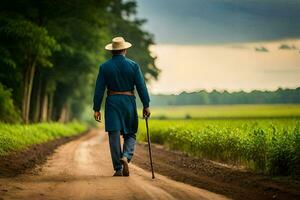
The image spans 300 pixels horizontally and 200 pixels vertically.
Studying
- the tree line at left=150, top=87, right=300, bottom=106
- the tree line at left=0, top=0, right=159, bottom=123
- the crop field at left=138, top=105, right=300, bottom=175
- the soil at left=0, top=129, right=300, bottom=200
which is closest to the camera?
the soil at left=0, top=129, right=300, bottom=200

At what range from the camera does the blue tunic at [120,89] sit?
40.0ft

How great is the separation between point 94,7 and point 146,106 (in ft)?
70.1

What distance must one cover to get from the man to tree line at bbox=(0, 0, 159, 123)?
15880mm

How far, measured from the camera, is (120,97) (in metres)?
12.3

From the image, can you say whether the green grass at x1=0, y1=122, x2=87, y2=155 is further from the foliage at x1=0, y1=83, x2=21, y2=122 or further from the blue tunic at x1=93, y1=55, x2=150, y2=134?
the blue tunic at x1=93, y1=55, x2=150, y2=134

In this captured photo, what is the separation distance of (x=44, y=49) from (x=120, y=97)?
60.4ft

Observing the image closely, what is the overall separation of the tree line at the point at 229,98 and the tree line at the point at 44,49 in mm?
11524

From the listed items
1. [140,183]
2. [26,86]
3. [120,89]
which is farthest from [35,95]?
[140,183]

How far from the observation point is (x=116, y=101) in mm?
12227

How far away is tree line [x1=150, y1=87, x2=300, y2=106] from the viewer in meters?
38.3

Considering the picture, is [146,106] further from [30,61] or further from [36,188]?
[30,61]

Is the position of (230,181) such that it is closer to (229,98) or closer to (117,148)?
(117,148)

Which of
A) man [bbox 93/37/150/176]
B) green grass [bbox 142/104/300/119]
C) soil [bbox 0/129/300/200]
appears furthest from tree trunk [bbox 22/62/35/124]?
man [bbox 93/37/150/176]

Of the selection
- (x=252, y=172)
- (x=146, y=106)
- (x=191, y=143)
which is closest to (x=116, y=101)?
(x=146, y=106)
